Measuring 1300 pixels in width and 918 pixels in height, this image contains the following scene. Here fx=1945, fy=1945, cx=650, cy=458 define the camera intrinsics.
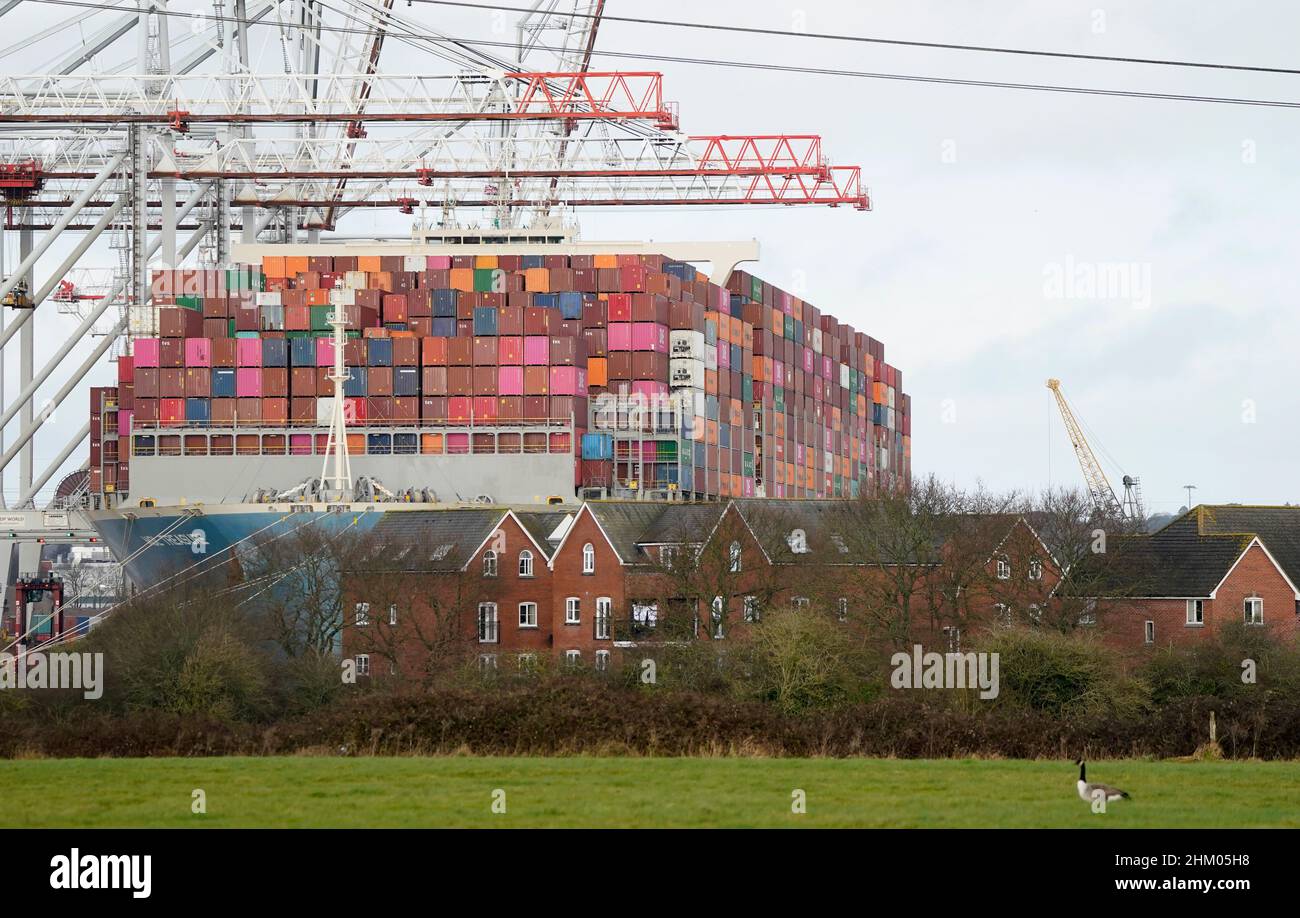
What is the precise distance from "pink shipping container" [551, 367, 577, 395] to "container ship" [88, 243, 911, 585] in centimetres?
Answer: 8

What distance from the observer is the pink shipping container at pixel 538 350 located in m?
76.4

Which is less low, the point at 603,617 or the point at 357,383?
Result: the point at 357,383

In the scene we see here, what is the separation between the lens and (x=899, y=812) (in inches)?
757

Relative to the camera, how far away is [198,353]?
7744 cm

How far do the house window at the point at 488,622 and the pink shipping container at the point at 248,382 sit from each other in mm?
19066

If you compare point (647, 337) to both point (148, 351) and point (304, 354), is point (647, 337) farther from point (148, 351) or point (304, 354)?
point (148, 351)

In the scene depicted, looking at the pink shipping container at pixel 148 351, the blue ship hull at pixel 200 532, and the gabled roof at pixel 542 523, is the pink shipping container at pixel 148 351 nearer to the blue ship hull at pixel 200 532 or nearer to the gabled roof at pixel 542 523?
the blue ship hull at pixel 200 532

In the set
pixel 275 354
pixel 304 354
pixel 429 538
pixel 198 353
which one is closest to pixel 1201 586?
pixel 429 538

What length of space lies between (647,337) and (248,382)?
16.2 m

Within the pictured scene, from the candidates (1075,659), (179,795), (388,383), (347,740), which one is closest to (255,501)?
(388,383)

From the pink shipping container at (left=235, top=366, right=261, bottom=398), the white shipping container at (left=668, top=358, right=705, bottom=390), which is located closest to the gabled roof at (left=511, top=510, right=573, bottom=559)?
the white shipping container at (left=668, top=358, right=705, bottom=390)

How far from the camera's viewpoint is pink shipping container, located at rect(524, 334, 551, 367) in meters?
76.4
